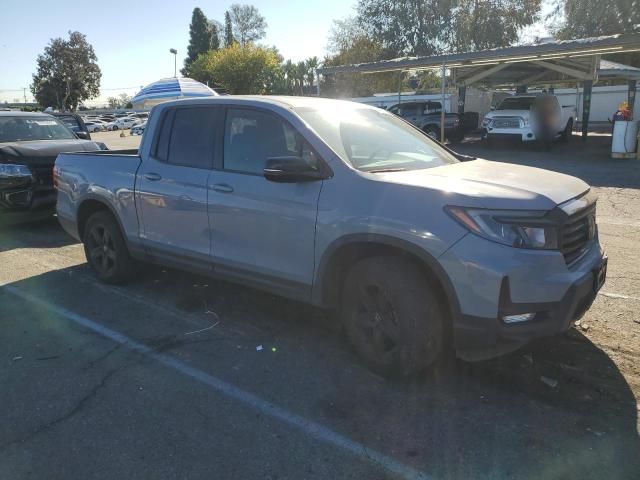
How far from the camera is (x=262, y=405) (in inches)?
127

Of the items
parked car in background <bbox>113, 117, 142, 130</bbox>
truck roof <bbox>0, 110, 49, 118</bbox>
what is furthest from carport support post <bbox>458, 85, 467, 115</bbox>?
parked car in background <bbox>113, 117, 142, 130</bbox>

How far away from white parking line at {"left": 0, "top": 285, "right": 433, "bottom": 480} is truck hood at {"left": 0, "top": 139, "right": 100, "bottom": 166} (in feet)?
13.3

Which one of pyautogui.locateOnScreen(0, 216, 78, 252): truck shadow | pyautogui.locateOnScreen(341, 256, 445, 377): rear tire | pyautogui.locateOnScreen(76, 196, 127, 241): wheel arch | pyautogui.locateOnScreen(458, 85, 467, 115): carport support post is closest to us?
pyautogui.locateOnScreen(341, 256, 445, 377): rear tire

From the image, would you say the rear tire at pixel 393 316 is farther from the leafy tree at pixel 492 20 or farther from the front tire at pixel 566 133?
the leafy tree at pixel 492 20

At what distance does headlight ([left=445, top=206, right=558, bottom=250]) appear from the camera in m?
2.91

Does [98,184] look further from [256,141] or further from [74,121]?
[74,121]

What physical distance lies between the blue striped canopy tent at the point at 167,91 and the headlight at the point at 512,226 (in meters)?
12.6

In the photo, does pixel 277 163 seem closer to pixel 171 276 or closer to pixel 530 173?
pixel 530 173

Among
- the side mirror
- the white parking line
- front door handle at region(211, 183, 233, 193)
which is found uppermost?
the side mirror

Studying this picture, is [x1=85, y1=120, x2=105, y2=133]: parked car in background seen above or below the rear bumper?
above

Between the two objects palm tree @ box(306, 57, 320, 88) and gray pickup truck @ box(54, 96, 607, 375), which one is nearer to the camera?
gray pickup truck @ box(54, 96, 607, 375)

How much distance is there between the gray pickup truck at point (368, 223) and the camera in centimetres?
295

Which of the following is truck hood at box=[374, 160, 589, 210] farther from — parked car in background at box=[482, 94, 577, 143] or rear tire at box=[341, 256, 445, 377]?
parked car in background at box=[482, 94, 577, 143]

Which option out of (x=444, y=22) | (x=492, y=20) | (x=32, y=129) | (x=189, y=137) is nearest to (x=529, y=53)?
(x=32, y=129)
